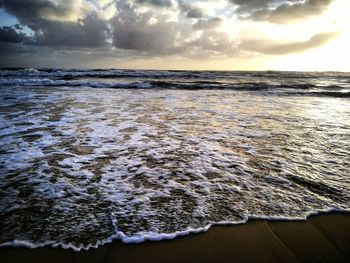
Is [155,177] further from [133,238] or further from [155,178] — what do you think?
[133,238]

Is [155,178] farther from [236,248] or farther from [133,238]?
[236,248]

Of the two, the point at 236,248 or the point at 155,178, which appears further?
the point at 155,178

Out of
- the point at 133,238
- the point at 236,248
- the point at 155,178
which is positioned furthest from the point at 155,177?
the point at 236,248

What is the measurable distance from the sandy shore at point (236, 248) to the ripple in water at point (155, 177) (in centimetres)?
11

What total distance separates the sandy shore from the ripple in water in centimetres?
11

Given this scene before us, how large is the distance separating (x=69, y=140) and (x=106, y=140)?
74 cm

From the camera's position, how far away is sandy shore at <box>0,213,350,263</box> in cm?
213

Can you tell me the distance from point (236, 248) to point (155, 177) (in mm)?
1575

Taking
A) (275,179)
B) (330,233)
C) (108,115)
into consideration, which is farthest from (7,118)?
(330,233)

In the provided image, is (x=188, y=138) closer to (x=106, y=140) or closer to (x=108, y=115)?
(x=106, y=140)

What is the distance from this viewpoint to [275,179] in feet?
11.5

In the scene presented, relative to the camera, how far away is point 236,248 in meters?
2.29

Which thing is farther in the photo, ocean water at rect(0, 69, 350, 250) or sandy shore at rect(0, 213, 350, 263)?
ocean water at rect(0, 69, 350, 250)

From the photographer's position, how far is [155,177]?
358 centimetres
